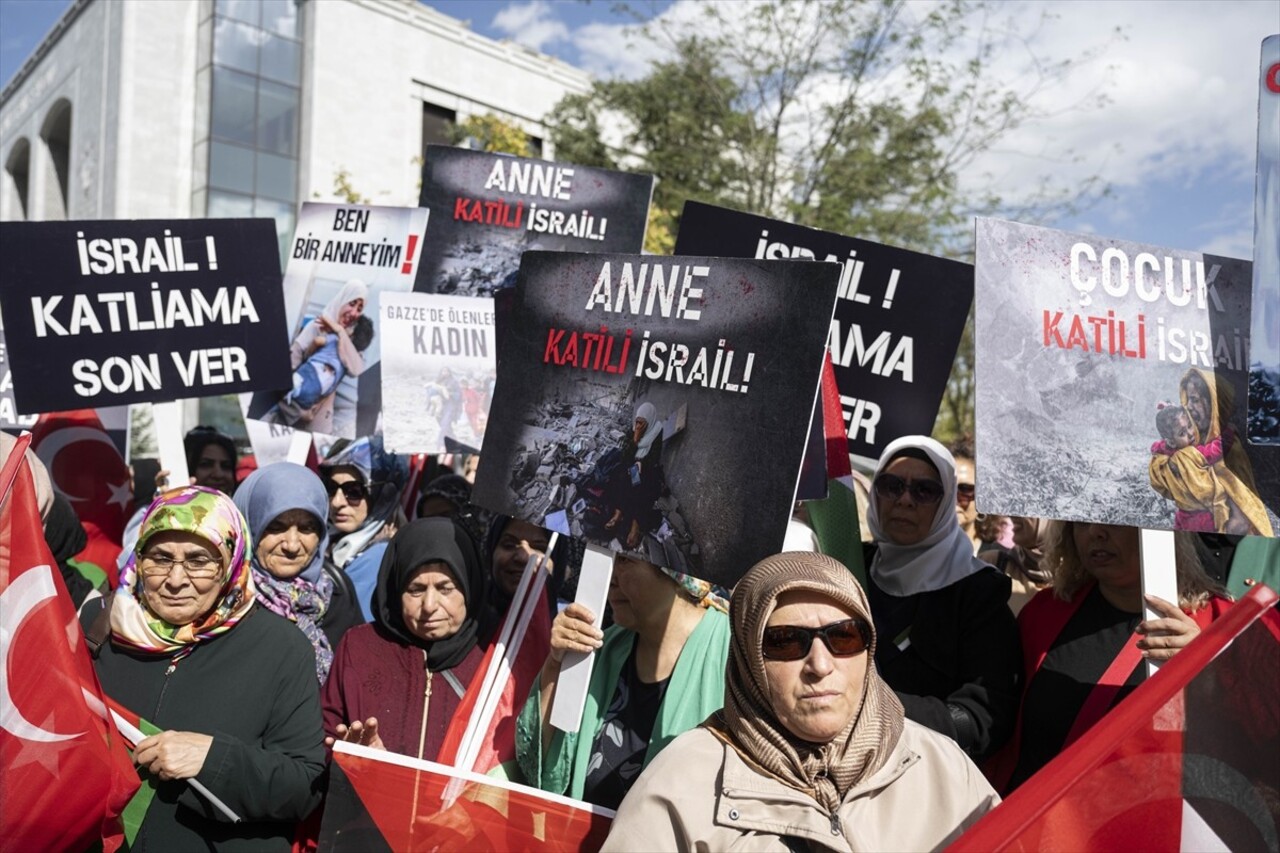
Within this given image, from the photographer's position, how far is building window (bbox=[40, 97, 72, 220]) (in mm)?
32594

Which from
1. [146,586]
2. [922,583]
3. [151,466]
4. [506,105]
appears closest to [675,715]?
[922,583]

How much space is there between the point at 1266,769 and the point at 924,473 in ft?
5.86

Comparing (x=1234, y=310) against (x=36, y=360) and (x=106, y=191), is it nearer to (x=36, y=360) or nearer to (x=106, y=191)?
(x=36, y=360)

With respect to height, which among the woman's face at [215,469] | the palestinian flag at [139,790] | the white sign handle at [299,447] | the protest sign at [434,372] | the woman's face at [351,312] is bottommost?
the palestinian flag at [139,790]

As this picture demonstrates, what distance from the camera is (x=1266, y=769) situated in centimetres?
182

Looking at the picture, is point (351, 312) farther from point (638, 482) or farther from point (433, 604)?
point (638, 482)

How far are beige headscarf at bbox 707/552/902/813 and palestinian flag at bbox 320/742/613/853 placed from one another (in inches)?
21.3

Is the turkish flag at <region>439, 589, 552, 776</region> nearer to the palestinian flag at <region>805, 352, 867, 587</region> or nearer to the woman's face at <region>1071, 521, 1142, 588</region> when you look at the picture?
the palestinian flag at <region>805, 352, 867, 587</region>

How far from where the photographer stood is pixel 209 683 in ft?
9.88

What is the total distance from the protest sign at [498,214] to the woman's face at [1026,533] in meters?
2.37

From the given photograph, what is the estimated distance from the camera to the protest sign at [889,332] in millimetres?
4223

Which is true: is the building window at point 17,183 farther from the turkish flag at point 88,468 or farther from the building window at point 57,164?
the turkish flag at point 88,468

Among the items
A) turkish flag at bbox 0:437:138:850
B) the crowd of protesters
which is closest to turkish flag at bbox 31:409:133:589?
the crowd of protesters

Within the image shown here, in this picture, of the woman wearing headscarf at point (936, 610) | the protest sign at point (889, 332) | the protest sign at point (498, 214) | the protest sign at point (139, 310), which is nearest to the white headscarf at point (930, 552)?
the woman wearing headscarf at point (936, 610)
